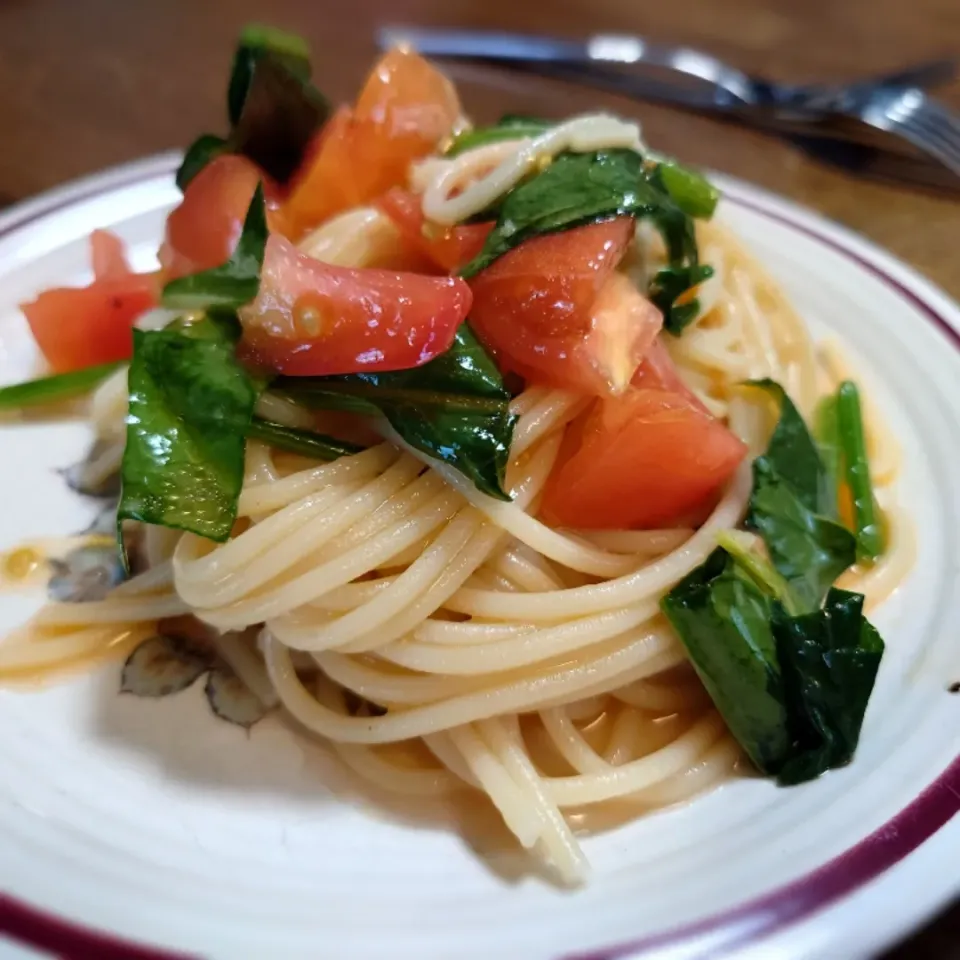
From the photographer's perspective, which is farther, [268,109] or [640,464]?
[268,109]

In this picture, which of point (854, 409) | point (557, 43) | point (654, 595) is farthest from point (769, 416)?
point (557, 43)

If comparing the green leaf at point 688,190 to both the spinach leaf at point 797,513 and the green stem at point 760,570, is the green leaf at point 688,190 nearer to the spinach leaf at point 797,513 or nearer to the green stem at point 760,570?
the spinach leaf at point 797,513

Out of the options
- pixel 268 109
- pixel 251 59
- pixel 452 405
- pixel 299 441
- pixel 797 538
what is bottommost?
pixel 299 441

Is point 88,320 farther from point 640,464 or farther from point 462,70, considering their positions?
point 462,70

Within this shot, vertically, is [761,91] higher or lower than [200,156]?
higher

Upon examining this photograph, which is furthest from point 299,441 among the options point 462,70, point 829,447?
point 462,70

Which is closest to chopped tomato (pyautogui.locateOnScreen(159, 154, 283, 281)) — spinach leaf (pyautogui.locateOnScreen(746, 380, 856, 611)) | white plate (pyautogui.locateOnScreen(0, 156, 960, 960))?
white plate (pyautogui.locateOnScreen(0, 156, 960, 960))

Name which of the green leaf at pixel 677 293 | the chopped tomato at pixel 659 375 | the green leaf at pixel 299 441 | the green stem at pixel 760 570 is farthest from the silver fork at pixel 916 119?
the green leaf at pixel 299 441

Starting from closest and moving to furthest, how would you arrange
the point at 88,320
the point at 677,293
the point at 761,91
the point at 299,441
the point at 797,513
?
1. the point at 299,441
2. the point at 797,513
3. the point at 677,293
4. the point at 88,320
5. the point at 761,91
